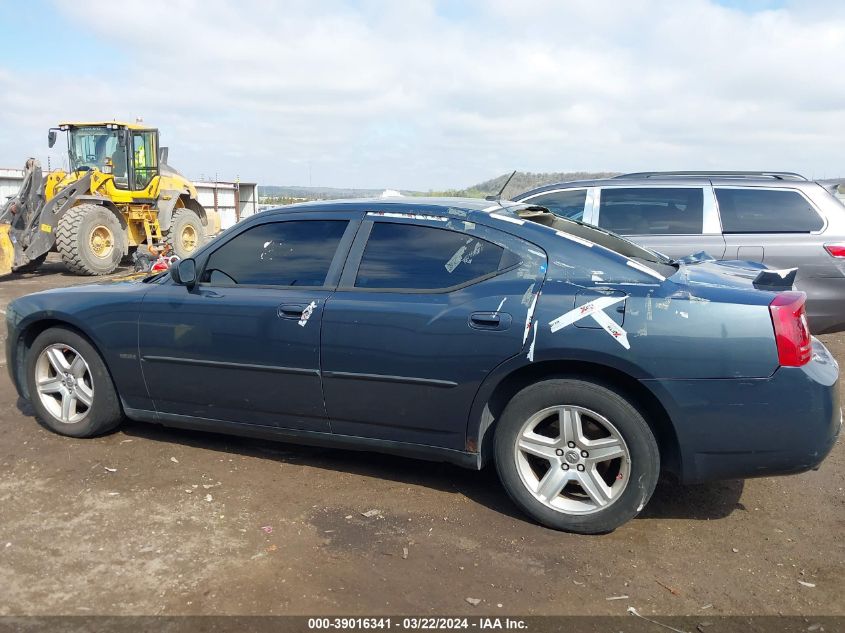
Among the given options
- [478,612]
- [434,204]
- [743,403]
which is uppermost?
[434,204]

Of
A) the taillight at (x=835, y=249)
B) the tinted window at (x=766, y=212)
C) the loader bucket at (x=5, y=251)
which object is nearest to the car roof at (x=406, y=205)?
the tinted window at (x=766, y=212)

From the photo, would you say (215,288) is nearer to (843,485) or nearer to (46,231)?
(843,485)

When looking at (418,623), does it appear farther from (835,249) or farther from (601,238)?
(835,249)

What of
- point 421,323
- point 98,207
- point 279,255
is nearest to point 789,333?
point 421,323

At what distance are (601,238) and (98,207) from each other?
1274cm

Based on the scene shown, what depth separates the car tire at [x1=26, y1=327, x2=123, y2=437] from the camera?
4.48 meters

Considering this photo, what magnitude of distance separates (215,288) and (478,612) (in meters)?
2.37

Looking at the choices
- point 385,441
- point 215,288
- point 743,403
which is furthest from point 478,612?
point 215,288

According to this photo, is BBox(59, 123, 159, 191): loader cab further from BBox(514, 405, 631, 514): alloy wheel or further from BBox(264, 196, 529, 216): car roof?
BBox(514, 405, 631, 514): alloy wheel

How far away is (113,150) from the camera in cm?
1505

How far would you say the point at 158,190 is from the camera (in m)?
15.3

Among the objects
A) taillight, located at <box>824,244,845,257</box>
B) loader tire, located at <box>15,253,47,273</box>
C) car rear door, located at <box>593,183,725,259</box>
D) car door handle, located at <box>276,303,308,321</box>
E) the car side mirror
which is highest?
car rear door, located at <box>593,183,725,259</box>

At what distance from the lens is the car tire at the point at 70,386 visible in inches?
176

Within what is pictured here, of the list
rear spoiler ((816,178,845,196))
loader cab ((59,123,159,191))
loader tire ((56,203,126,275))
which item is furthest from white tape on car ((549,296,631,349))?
loader cab ((59,123,159,191))
